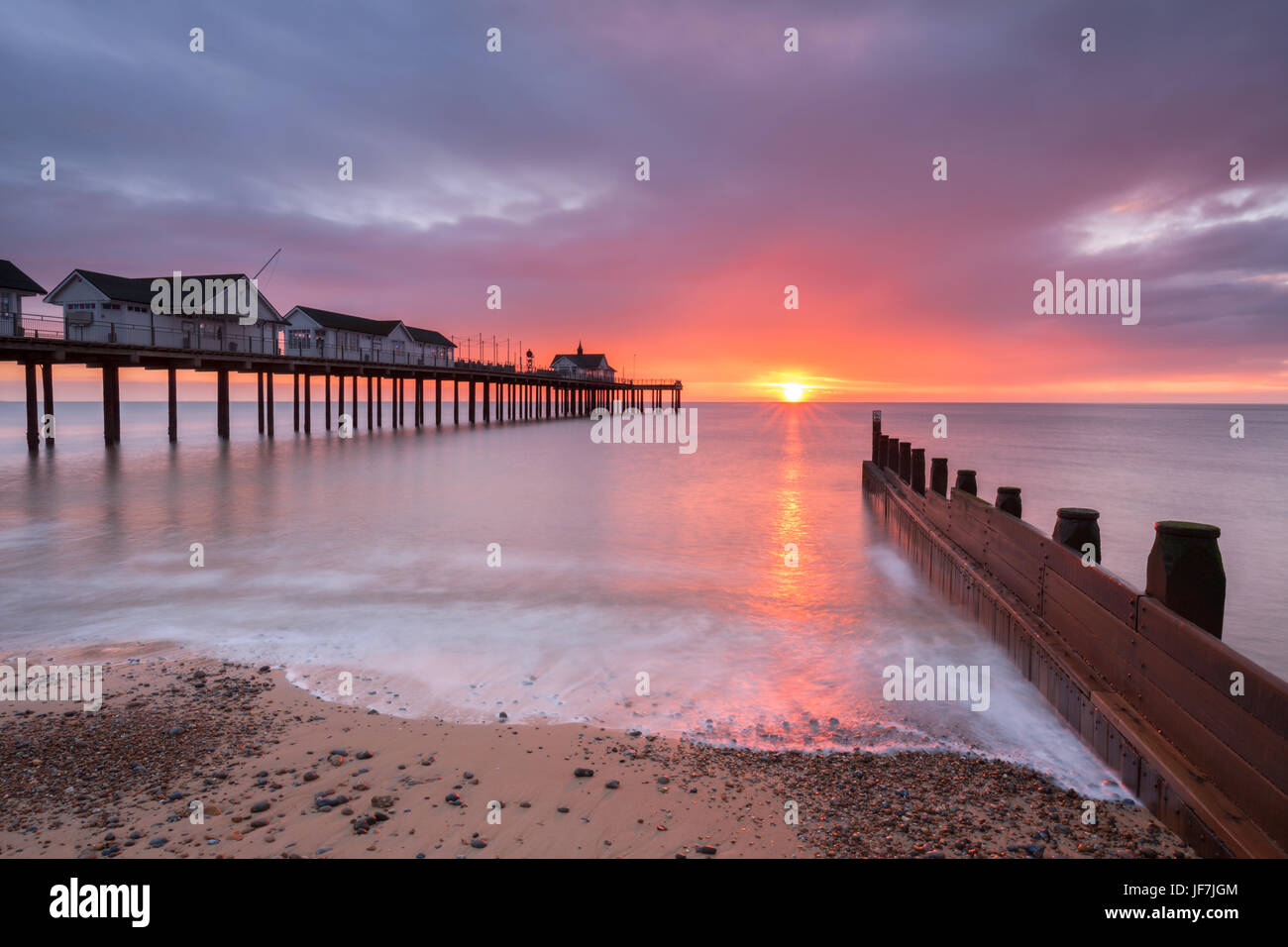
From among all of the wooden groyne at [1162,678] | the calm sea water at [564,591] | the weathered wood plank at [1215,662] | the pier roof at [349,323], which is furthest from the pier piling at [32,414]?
the weathered wood plank at [1215,662]

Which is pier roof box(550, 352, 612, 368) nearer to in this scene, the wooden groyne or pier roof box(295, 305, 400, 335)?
pier roof box(295, 305, 400, 335)

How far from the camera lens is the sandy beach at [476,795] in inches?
169

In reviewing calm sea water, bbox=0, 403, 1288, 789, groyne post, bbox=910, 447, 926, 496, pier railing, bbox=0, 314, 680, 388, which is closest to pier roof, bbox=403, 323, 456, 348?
pier railing, bbox=0, 314, 680, 388

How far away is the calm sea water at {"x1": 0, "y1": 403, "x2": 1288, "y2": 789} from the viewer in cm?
709

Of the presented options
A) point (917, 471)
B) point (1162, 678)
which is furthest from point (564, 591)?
point (917, 471)

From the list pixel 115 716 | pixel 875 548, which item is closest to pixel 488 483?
pixel 875 548

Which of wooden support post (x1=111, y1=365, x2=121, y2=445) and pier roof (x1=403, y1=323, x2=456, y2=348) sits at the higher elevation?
pier roof (x1=403, y1=323, x2=456, y2=348)

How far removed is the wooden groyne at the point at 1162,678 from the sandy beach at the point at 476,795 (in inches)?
17.4

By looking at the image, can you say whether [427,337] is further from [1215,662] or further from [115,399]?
[1215,662]

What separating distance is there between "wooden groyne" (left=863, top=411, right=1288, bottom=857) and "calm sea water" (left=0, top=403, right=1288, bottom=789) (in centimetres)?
47

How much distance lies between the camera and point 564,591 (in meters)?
12.2

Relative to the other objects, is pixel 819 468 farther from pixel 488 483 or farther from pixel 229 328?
pixel 229 328

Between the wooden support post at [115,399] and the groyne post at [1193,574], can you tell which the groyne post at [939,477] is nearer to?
the groyne post at [1193,574]

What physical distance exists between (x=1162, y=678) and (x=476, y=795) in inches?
184
